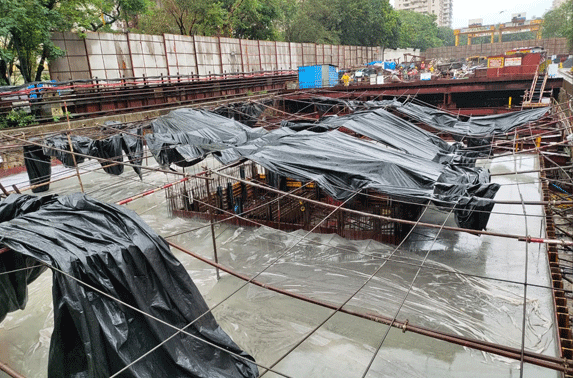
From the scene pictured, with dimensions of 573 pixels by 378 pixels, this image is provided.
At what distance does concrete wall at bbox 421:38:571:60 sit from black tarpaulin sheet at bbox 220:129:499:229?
5861cm

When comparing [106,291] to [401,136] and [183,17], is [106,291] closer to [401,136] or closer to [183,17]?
[401,136]

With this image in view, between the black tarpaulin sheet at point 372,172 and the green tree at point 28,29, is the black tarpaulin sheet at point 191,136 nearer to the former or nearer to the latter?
the black tarpaulin sheet at point 372,172

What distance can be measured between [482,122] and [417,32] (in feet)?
255

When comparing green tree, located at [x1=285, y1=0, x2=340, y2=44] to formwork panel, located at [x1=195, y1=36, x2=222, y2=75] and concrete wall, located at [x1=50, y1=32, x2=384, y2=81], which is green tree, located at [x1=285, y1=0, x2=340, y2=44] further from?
formwork panel, located at [x1=195, y1=36, x2=222, y2=75]

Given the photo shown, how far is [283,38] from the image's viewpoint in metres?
47.0

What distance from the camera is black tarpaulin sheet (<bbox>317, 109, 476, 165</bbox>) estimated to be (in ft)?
39.4

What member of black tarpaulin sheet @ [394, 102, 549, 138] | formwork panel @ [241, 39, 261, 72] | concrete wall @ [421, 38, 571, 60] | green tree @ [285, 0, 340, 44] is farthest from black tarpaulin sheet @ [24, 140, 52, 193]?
concrete wall @ [421, 38, 571, 60]

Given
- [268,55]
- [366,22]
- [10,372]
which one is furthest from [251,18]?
[10,372]

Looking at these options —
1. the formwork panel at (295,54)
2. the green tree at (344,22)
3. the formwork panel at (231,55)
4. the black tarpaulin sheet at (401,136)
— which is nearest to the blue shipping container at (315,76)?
the formwork panel at (231,55)

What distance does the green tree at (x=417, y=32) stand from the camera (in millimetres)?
71812

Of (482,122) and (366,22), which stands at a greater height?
(366,22)

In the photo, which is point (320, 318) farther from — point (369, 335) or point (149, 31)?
point (149, 31)

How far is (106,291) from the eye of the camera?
4566 millimetres

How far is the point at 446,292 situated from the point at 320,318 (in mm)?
2710
